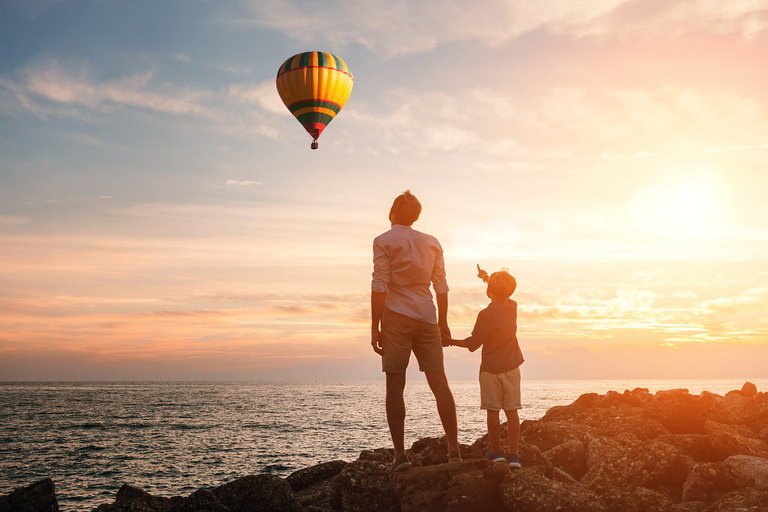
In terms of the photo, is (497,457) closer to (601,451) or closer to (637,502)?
(637,502)

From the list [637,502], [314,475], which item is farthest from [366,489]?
[314,475]

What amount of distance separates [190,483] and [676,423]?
1670cm

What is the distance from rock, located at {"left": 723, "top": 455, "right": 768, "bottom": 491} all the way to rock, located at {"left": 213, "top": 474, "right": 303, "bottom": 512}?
19.3 feet

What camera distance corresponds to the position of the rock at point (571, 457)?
8.62m

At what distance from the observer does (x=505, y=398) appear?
5.97 meters

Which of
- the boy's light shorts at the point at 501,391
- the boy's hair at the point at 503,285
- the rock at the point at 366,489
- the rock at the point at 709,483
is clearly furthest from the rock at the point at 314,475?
the rock at the point at 709,483

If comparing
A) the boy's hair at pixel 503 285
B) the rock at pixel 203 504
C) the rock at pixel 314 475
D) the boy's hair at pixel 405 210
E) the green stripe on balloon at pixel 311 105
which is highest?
the green stripe on balloon at pixel 311 105

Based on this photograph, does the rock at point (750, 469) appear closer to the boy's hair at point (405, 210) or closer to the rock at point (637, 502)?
the rock at point (637, 502)

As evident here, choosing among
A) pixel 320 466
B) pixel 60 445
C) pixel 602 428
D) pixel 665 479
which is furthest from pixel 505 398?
pixel 60 445

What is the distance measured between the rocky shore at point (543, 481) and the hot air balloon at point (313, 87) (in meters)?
17.6

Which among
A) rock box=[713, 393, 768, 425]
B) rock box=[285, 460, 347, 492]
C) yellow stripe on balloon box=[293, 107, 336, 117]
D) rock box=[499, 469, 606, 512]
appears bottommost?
rock box=[285, 460, 347, 492]

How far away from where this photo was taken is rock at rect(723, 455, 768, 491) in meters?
6.58

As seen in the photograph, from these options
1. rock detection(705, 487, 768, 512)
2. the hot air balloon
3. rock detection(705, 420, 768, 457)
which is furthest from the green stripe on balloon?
rock detection(705, 487, 768, 512)

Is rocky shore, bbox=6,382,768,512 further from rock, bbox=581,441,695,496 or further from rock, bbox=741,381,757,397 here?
rock, bbox=741,381,757,397
